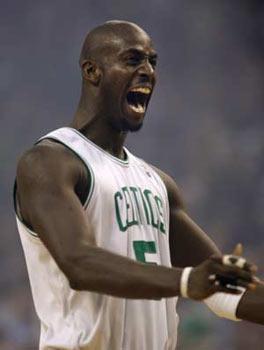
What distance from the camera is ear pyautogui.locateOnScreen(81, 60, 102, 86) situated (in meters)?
3.29

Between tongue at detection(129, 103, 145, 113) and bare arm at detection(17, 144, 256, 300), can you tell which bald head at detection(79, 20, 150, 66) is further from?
bare arm at detection(17, 144, 256, 300)

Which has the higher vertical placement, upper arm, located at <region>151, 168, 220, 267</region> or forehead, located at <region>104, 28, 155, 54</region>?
forehead, located at <region>104, 28, 155, 54</region>

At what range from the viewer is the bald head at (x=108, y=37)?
3.27m

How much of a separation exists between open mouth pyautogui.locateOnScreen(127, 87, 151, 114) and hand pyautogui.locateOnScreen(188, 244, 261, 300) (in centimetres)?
90

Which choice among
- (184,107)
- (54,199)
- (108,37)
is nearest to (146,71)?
(108,37)

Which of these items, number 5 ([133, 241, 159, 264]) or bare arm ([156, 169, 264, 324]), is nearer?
number 5 ([133, 241, 159, 264])

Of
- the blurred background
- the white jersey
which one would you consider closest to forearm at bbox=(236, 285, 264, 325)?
the white jersey

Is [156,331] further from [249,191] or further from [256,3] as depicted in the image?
[256,3]

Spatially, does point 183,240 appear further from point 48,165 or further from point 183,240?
point 48,165

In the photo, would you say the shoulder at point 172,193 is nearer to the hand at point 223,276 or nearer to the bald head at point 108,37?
the bald head at point 108,37

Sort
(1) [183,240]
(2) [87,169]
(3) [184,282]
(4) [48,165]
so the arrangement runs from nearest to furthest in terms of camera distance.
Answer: (3) [184,282] → (4) [48,165] → (2) [87,169] → (1) [183,240]

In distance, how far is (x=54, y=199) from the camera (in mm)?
2850

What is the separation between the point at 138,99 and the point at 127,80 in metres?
0.09

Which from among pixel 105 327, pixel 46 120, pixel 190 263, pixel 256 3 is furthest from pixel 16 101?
pixel 105 327
